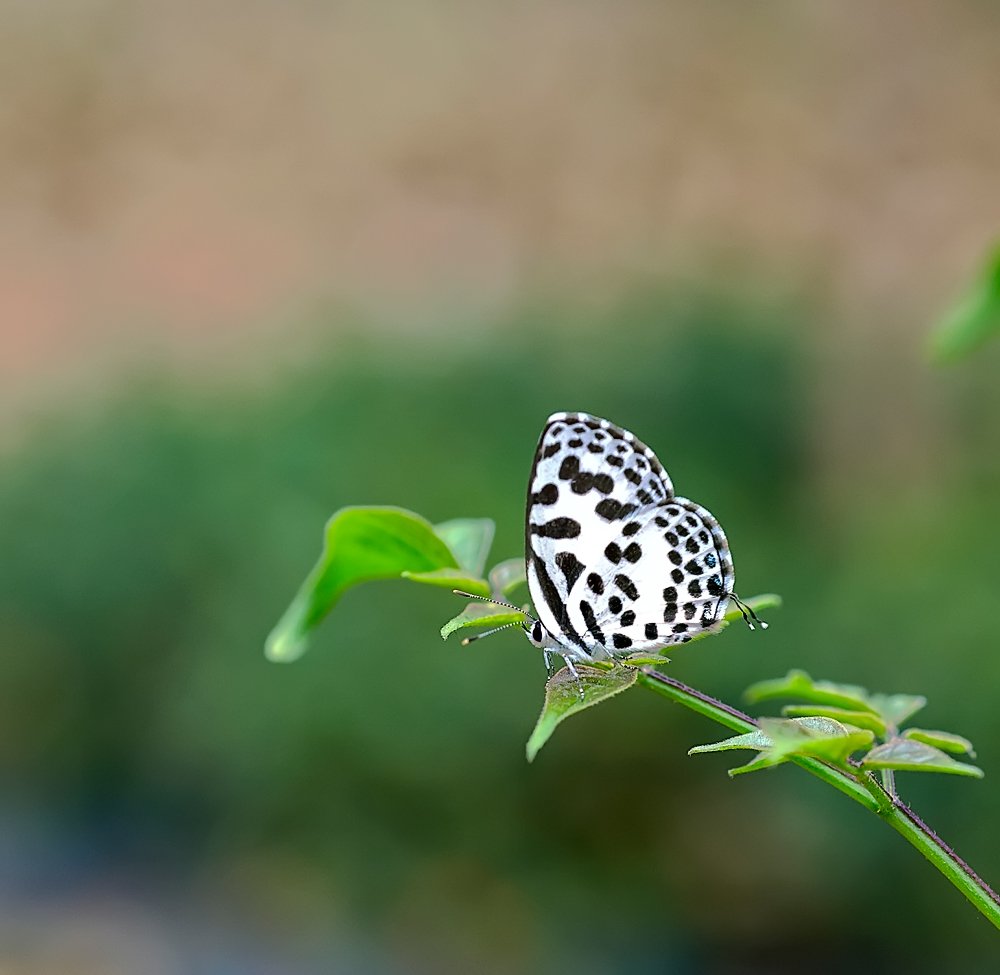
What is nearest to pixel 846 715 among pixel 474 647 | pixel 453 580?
pixel 453 580

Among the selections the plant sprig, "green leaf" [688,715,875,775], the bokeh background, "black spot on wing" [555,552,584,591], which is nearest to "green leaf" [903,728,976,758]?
the plant sprig

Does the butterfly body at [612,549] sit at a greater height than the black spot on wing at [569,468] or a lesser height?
lesser

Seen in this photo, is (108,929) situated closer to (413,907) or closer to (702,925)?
(413,907)

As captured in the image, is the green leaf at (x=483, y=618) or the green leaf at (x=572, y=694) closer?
the green leaf at (x=572, y=694)

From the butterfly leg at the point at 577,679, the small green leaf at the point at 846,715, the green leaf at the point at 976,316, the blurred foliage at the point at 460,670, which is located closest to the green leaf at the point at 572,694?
the butterfly leg at the point at 577,679

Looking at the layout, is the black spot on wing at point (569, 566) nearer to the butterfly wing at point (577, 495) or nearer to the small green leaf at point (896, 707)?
the butterfly wing at point (577, 495)

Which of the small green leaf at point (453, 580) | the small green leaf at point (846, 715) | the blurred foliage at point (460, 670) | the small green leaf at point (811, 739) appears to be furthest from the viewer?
the blurred foliage at point (460, 670)

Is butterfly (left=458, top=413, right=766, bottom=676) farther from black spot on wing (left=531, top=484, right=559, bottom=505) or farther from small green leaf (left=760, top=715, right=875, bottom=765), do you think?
small green leaf (left=760, top=715, right=875, bottom=765)
